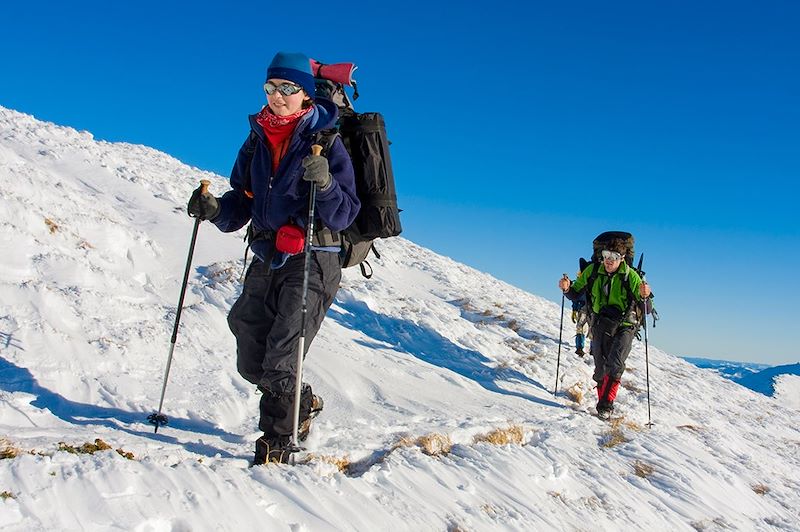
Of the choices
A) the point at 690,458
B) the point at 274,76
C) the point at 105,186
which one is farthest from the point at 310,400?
the point at 105,186

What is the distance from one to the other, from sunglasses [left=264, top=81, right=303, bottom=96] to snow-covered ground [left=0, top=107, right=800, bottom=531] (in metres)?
2.43

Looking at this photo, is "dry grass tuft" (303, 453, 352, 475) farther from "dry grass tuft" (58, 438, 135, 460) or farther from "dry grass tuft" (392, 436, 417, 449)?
"dry grass tuft" (58, 438, 135, 460)

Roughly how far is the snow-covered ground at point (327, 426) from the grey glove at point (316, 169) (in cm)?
176

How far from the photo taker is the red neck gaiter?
3.80 meters

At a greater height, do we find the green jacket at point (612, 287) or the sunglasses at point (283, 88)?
the sunglasses at point (283, 88)

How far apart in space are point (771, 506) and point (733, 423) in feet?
14.9

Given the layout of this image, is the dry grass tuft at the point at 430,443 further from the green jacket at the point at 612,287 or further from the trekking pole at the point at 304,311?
the green jacket at the point at 612,287

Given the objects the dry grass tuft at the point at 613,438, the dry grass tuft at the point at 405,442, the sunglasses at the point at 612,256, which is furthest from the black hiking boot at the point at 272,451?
the sunglasses at the point at 612,256

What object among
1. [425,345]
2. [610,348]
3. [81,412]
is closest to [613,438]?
[610,348]

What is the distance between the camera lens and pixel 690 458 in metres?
5.17

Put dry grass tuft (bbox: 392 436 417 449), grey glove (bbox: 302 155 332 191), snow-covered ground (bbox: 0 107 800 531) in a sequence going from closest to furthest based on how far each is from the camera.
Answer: snow-covered ground (bbox: 0 107 800 531)
grey glove (bbox: 302 155 332 191)
dry grass tuft (bbox: 392 436 417 449)

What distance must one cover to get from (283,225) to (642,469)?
363cm

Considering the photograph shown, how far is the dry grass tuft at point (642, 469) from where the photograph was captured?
4.66 m

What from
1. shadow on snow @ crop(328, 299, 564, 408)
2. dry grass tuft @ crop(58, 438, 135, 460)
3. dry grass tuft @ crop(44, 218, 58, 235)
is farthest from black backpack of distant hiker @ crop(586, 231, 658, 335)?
dry grass tuft @ crop(44, 218, 58, 235)
